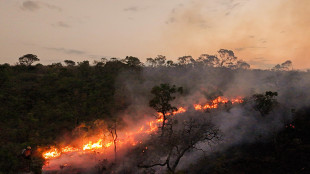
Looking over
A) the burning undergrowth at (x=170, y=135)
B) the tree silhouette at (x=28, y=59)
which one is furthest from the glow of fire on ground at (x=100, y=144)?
the tree silhouette at (x=28, y=59)

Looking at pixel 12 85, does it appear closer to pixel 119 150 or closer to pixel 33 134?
pixel 33 134

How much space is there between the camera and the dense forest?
2948 centimetres

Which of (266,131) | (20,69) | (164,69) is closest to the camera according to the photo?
(266,131)

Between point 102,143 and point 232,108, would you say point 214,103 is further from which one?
point 102,143

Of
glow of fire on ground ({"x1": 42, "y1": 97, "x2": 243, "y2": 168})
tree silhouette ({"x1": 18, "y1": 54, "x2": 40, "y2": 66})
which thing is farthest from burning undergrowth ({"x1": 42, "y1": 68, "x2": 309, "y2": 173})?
tree silhouette ({"x1": 18, "y1": 54, "x2": 40, "y2": 66})

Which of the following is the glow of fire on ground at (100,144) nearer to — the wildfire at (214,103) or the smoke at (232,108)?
the smoke at (232,108)

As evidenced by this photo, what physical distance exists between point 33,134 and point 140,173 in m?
21.0

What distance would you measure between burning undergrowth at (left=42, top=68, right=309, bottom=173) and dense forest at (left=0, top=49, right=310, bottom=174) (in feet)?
0.60

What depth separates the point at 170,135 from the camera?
30172 millimetres

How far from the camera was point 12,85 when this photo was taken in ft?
176

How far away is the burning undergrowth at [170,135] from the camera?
32531mm

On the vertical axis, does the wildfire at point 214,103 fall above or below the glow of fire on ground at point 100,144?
above

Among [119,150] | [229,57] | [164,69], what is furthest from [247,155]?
[229,57]

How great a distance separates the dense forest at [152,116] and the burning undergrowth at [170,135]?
0.60 feet
